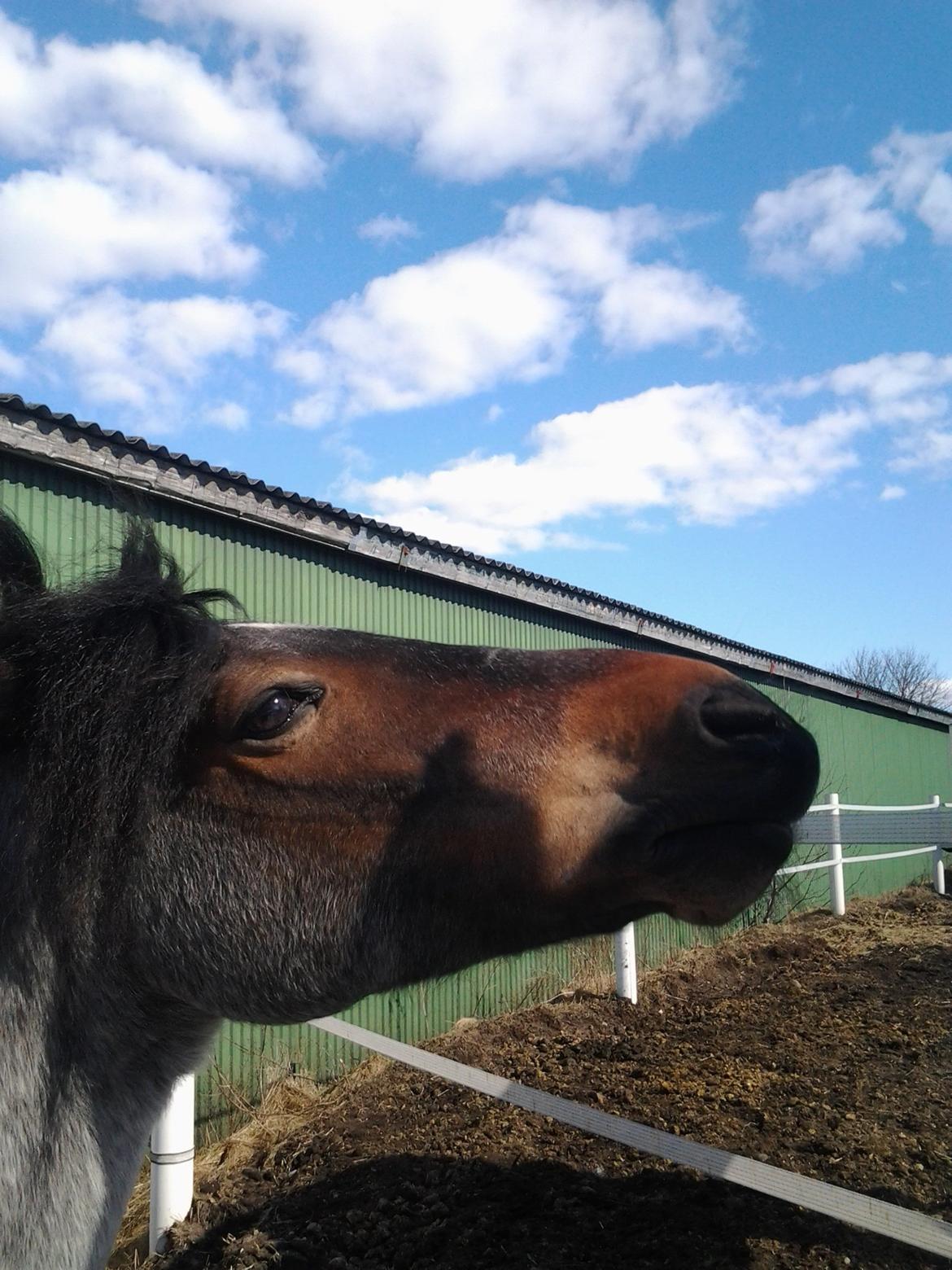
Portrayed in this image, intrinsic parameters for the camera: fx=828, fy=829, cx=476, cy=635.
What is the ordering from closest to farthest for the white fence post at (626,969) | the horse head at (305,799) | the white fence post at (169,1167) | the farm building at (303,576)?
the horse head at (305,799), the white fence post at (169,1167), the farm building at (303,576), the white fence post at (626,969)

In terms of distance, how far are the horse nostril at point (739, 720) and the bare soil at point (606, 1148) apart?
8.29ft

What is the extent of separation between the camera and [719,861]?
160cm

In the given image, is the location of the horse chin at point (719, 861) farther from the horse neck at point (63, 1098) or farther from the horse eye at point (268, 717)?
the horse neck at point (63, 1098)

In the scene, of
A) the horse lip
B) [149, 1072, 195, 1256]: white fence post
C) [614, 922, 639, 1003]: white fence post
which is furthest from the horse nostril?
[614, 922, 639, 1003]: white fence post

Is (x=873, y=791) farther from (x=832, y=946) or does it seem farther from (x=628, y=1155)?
(x=628, y=1155)

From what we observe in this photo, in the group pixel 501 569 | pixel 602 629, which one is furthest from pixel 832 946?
pixel 501 569

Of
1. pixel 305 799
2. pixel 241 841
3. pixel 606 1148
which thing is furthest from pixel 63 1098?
pixel 606 1148

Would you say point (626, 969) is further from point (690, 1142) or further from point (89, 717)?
point (89, 717)

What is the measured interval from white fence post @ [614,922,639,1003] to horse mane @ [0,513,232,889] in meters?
5.91

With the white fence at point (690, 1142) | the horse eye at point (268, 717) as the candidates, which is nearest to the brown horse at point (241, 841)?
the horse eye at point (268, 717)

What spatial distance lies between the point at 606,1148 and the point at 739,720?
133 inches

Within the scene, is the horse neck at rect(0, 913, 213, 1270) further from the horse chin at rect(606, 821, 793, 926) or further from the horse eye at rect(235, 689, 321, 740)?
the horse chin at rect(606, 821, 793, 926)

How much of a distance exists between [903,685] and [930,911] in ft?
151

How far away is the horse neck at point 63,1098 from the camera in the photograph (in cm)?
167
